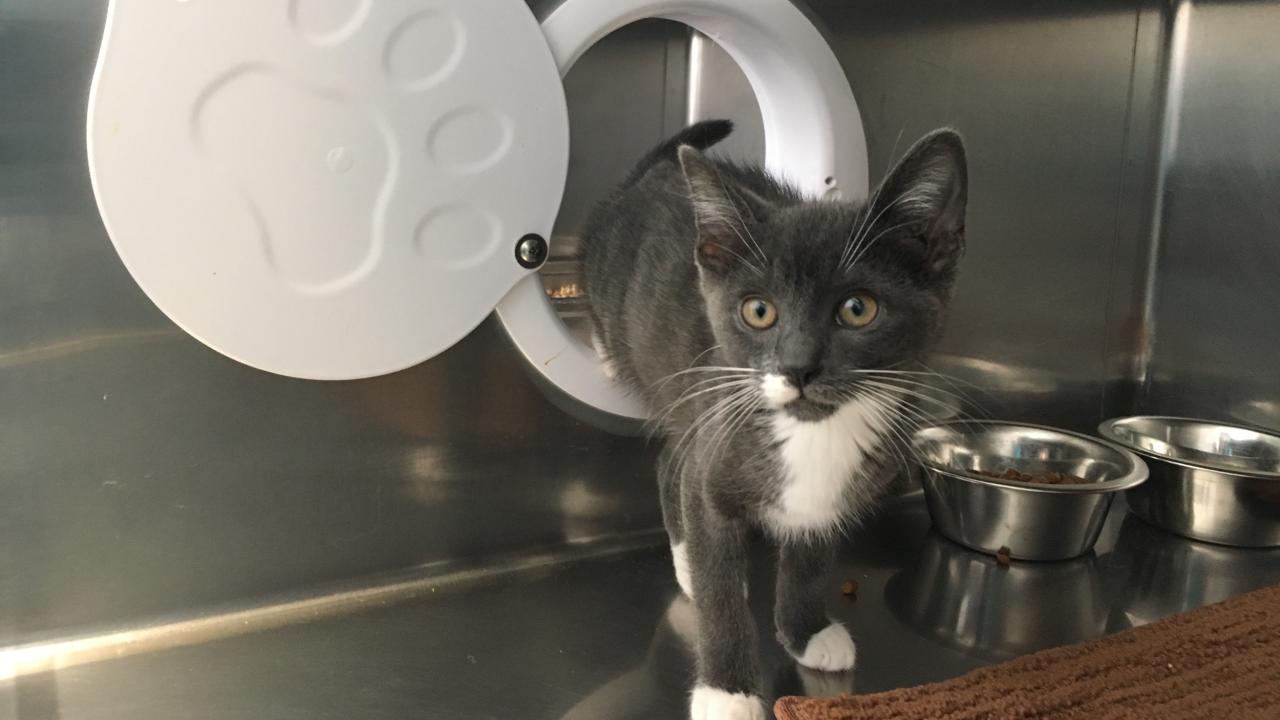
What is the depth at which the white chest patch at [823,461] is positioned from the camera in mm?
1204

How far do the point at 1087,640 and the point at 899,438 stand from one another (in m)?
0.41

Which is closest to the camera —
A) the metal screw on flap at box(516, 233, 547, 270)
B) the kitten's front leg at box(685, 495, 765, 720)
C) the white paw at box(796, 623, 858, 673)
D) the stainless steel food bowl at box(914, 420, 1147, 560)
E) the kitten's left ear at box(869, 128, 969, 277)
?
the kitten's left ear at box(869, 128, 969, 277)

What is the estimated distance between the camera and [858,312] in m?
1.12

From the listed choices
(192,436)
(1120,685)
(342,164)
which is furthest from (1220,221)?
(192,436)

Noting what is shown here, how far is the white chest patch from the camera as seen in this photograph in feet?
3.95

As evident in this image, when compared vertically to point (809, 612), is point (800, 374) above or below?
above

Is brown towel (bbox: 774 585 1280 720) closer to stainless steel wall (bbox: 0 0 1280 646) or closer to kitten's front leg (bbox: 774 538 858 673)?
kitten's front leg (bbox: 774 538 858 673)

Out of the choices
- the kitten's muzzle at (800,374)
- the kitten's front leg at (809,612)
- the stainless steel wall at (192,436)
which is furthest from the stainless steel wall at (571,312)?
the kitten's muzzle at (800,374)

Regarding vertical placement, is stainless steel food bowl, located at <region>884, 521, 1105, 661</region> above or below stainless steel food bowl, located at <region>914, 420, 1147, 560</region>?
below

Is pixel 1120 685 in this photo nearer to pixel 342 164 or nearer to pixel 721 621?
pixel 721 621

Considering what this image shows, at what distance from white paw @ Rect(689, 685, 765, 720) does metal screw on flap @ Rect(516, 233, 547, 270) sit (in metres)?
0.61

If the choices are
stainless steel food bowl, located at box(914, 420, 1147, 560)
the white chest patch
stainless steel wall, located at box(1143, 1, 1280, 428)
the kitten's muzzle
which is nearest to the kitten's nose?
the kitten's muzzle

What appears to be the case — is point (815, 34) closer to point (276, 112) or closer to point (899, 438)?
point (899, 438)

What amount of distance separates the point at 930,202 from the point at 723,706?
0.60 metres
